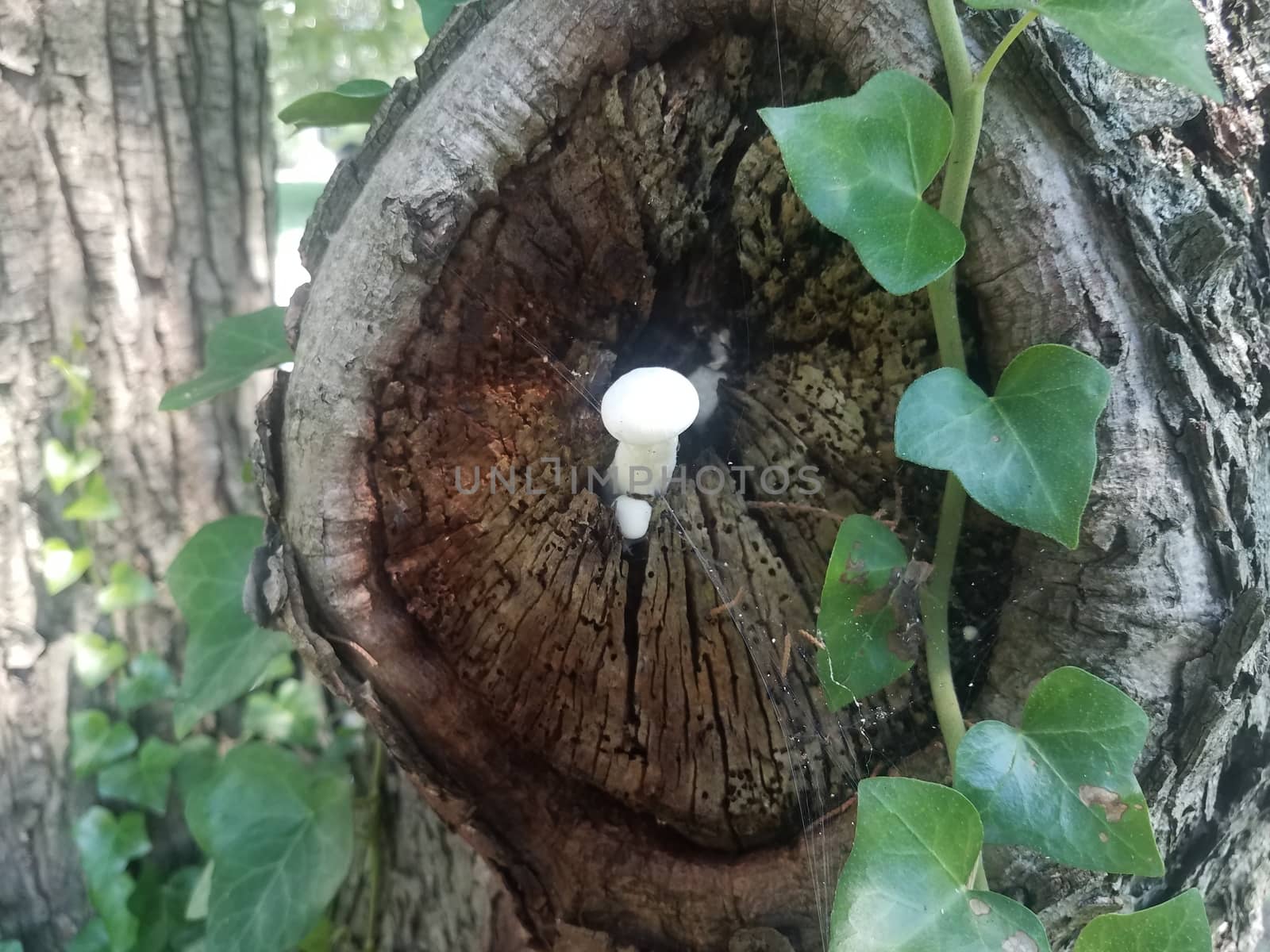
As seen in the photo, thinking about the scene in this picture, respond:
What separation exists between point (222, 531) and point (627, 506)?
0.46 m

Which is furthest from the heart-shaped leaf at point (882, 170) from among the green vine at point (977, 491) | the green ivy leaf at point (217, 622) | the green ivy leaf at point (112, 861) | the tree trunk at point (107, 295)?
the green ivy leaf at point (112, 861)

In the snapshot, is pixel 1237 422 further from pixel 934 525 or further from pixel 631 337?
pixel 631 337

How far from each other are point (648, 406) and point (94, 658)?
81cm

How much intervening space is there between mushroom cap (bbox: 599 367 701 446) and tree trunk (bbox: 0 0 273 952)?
0.70 meters

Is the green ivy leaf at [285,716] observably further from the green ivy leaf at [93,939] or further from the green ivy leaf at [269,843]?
the green ivy leaf at [93,939]

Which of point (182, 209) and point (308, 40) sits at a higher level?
point (308, 40)

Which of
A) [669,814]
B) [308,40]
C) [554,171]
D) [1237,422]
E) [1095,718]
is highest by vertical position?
[308,40]

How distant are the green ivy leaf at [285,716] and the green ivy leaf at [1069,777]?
2.75 feet

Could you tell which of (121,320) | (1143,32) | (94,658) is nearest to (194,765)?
(94,658)

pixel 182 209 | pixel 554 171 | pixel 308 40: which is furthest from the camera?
pixel 308 40

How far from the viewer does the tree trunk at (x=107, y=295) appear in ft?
2.80

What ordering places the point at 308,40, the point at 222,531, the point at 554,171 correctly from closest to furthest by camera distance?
the point at 554,171 → the point at 222,531 → the point at 308,40

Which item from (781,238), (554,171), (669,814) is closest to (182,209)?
(554,171)

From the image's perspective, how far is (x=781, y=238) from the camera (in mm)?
550
